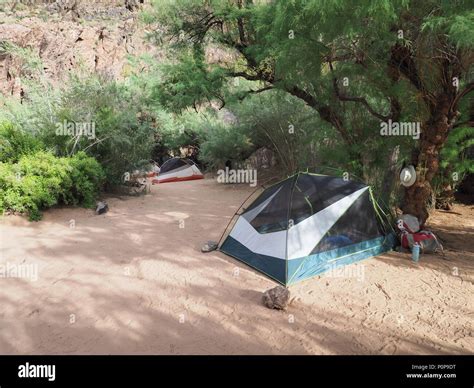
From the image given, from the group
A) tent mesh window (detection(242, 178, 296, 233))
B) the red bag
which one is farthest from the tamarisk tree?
tent mesh window (detection(242, 178, 296, 233))

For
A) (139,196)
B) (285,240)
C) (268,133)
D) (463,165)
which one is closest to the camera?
(285,240)

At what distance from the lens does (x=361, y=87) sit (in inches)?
253

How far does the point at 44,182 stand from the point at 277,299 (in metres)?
6.19

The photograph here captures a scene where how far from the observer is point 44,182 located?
7336mm

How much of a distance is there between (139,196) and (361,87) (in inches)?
284

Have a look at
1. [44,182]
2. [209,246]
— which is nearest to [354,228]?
[209,246]

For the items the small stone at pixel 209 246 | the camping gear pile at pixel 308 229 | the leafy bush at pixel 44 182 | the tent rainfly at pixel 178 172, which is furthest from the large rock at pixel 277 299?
the tent rainfly at pixel 178 172

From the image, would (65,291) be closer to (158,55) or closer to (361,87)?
(361,87)

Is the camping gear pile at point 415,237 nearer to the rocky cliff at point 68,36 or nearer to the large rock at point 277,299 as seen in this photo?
the large rock at point 277,299

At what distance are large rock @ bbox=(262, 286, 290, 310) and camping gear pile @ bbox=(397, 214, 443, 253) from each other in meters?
2.82

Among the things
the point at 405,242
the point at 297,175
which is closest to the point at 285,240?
the point at 297,175

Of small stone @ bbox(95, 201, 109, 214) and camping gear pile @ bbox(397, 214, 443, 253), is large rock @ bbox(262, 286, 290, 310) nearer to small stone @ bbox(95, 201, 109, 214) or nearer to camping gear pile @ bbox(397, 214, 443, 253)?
camping gear pile @ bbox(397, 214, 443, 253)

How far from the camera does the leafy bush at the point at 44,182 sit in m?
7.03

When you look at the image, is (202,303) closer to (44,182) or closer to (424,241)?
(424,241)
